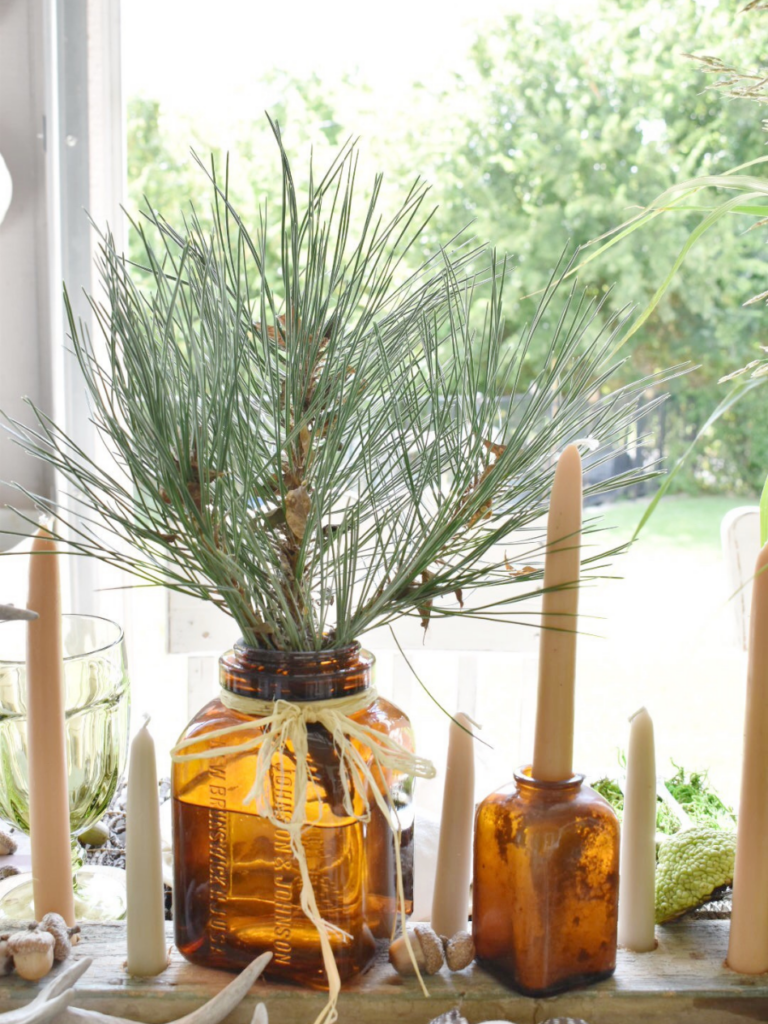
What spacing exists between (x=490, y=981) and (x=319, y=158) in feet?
18.0

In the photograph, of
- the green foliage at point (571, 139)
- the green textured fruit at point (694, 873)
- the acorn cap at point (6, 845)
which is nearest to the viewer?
the green textured fruit at point (694, 873)

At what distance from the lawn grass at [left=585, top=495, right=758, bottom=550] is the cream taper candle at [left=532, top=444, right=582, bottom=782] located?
559cm

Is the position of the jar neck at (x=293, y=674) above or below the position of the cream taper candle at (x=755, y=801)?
above

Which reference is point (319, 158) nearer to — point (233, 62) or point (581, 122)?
point (233, 62)

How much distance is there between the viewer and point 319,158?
5.47 metres

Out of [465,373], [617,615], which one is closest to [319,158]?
[617,615]

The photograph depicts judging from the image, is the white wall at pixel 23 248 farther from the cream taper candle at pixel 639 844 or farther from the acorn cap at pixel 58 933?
the cream taper candle at pixel 639 844

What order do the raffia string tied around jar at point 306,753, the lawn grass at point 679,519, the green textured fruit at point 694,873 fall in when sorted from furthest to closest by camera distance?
the lawn grass at point 679,519, the green textured fruit at point 694,873, the raffia string tied around jar at point 306,753

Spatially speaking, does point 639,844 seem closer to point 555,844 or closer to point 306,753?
point 555,844

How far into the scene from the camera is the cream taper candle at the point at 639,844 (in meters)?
0.44

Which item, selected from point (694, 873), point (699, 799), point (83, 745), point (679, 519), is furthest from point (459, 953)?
point (679, 519)

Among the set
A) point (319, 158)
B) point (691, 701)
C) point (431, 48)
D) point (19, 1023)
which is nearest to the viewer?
point (19, 1023)

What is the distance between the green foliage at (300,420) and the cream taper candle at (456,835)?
7 centimetres

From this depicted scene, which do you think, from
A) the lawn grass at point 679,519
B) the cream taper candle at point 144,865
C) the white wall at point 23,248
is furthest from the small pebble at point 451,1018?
the lawn grass at point 679,519
